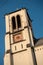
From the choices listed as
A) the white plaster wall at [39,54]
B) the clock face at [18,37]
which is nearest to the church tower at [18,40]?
the clock face at [18,37]

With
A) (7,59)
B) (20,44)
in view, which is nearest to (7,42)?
(20,44)

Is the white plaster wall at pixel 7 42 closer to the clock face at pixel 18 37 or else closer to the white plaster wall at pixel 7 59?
the clock face at pixel 18 37

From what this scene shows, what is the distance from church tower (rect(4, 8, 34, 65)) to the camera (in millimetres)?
21672

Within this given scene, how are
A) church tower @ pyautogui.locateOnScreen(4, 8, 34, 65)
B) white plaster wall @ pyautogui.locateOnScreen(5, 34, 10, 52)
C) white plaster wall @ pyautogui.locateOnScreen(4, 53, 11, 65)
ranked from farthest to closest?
white plaster wall @ pyautogui.locateOnScreen(5, 34, 10, 52) → church tower @ pyautogui.locateOnScreen(4, 8, 34, 65) → white plaster wall @ pyautogui.locateOnScreen(4, 53, 11, 65)

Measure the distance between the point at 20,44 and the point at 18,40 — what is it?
86cm

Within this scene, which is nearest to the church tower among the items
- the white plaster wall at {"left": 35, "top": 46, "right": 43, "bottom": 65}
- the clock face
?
the clock face

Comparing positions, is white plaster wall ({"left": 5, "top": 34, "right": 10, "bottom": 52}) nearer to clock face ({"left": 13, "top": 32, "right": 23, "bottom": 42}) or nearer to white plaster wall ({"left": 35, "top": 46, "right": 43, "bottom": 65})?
clock face ({"left": 13, "top": 32, "right": 23, "bottom": 42})

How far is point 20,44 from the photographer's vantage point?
2339cm

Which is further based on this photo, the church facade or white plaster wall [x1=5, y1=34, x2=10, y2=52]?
white plaster wall [x1=5, y1=34, x2=10, y2=52]

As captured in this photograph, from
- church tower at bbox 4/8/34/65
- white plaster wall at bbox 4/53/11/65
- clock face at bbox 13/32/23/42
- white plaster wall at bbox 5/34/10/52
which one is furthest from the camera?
clock face at bbox 13/32/23/42

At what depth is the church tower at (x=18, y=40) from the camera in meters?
21.7

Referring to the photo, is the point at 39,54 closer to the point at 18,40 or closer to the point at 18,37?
the point at 18,40

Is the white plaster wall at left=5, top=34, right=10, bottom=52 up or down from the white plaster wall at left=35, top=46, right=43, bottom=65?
up

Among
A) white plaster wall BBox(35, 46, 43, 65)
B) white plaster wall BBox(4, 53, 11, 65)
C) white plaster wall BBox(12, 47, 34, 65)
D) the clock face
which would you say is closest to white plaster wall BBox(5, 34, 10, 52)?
the clock face
